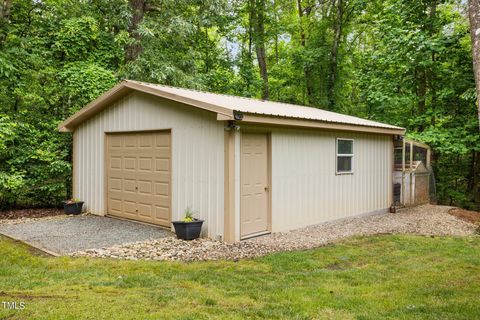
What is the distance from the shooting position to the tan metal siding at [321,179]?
7609mm

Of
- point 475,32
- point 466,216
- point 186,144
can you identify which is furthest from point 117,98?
point 466,216

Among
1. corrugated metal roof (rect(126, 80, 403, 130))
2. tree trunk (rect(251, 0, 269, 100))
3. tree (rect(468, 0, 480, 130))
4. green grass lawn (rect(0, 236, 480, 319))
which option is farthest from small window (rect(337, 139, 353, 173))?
tree trunk (rect(251, 0, 269, 100))

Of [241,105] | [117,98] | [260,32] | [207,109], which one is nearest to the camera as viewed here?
[207,109]

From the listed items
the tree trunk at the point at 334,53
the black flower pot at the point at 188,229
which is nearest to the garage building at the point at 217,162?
the black flower pot at the point at 188,229

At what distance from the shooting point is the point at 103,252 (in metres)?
5.88

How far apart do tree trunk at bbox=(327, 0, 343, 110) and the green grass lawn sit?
40.4ft

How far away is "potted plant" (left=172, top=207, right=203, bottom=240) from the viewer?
661 centimetres

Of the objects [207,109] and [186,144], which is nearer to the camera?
[207,109]

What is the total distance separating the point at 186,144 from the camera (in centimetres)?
723

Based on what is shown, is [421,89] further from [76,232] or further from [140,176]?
[76,232]

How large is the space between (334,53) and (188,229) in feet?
45.1

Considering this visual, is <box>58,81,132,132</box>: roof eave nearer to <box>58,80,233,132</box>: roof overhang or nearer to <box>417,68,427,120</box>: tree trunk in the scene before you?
<box>58,80,233,132</box>: roof overhang

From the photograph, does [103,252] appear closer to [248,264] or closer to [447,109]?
[248,264]

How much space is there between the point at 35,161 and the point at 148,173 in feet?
14.2
